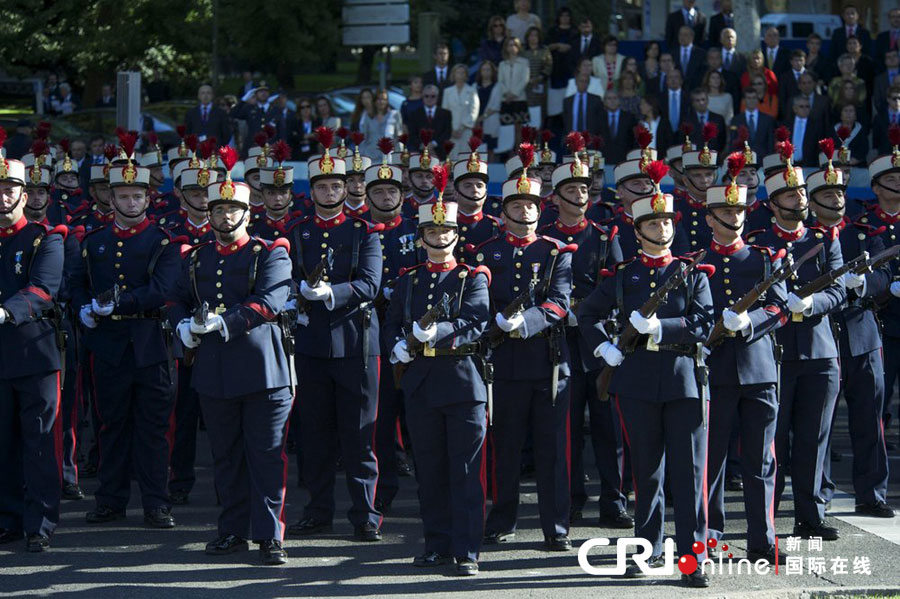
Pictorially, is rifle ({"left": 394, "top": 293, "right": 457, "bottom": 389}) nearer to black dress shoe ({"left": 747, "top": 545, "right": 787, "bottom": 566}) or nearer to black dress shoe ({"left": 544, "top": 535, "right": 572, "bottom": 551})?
black dress shoe ({"left": 544, "top": 535, "right": 572, "bottom": 551})

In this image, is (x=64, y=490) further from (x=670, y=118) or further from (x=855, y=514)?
(x=670, y=118)

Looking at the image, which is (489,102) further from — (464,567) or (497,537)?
(464,567)

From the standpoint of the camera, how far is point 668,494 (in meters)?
10.5

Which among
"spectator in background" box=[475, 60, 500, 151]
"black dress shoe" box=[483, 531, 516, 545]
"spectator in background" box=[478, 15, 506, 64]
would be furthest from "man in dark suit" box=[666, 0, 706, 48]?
"black dress shoe" box=[483, 531, 516, 545]

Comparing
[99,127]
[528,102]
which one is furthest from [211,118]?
[99,127]

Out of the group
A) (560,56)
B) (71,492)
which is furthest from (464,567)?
(560,56)

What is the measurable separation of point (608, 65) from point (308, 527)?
36.0 ft

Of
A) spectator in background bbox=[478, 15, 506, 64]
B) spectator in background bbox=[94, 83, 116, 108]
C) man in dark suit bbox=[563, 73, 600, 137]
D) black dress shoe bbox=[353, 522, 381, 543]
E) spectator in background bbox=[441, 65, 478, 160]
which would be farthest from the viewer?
spectator in background bbox=[94, 83, 116, 108]

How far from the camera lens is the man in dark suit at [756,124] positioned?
56.5 feet

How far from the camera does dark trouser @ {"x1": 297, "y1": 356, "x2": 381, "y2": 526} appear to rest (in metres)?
9.78

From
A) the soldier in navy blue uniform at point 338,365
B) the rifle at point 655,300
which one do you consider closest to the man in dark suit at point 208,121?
the soldier in navy blue uniform at point 338,365

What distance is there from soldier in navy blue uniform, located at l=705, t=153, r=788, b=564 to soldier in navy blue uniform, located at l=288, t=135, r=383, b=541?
2.19 meters

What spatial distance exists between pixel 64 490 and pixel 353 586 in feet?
10.4

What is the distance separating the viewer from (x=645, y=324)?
8.45 m
